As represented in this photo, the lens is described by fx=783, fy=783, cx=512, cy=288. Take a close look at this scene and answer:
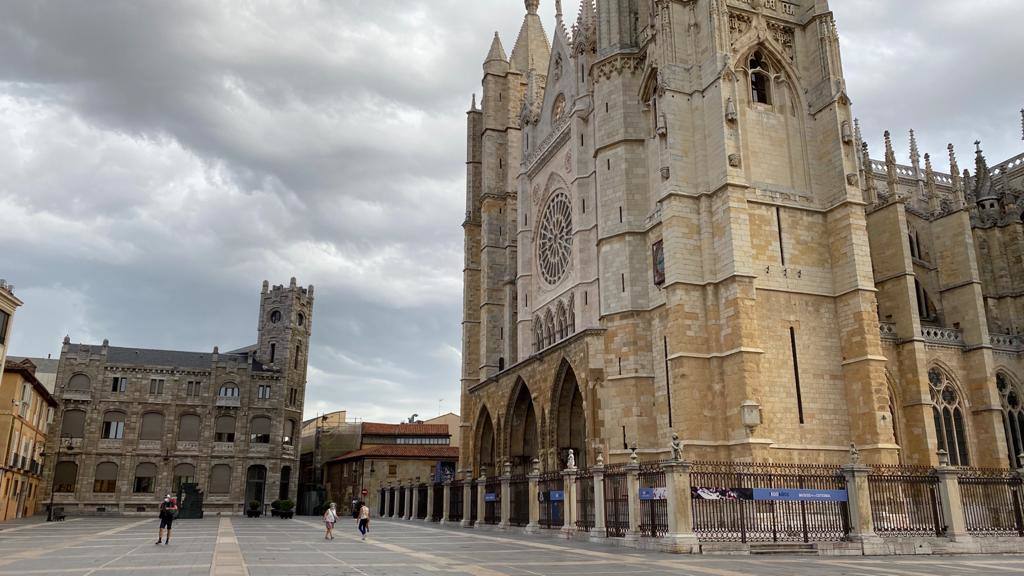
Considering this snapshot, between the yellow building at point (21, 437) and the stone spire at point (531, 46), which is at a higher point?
the stone spire at point (531, 46)

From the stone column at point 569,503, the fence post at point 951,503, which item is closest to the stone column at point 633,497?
the stone column at point 569,503

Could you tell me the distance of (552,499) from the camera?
25266 mm

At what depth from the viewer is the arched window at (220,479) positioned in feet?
194

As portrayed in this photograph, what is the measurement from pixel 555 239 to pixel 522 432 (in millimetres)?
9642

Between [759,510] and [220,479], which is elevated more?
[220,479]

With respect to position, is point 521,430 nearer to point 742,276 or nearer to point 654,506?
point 742,276

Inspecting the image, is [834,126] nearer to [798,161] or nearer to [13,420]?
[798,161]

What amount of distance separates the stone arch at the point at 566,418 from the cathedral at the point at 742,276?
9 cm

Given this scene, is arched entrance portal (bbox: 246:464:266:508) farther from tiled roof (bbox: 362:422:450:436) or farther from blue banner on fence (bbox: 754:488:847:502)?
blue banner on fence (bbox: 754:488:847:502)

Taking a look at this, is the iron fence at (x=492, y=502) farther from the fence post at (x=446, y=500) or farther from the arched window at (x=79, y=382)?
the arched window at (x=79, y=382)

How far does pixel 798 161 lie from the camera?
29.8m

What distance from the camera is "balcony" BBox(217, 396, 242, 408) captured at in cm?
6064

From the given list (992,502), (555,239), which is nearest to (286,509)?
(555,239)

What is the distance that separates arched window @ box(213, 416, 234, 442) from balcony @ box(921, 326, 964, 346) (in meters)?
48.8
